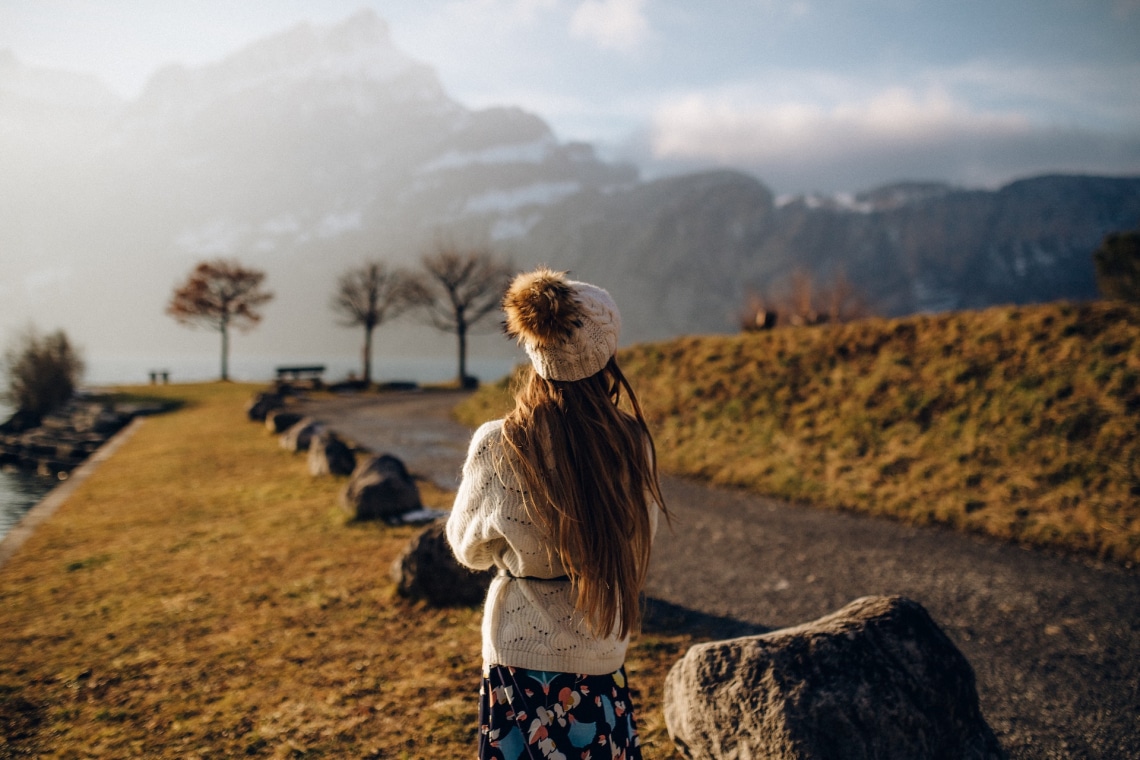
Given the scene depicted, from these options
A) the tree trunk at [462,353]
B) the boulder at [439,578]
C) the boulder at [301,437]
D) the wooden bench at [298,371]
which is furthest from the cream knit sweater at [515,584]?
the wooden bench at [298,371]

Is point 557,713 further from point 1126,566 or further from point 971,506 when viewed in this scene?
point 971,506

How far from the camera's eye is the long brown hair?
6.68 ft

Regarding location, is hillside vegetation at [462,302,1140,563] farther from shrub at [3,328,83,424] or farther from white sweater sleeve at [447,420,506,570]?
shrub at [3,328,83,424]

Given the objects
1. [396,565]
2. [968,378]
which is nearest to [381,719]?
[396,565]

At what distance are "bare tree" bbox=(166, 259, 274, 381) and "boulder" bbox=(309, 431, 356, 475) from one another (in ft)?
121

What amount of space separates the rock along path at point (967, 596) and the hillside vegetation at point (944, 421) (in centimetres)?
71

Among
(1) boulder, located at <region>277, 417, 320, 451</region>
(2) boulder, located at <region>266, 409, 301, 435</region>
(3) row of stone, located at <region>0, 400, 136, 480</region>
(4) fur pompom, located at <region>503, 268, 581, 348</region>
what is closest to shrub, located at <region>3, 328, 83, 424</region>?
(3) row of stone, located at <region>0, 400, 136, 480</region>

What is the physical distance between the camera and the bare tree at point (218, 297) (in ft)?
148

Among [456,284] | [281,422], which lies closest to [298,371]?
[456,284]

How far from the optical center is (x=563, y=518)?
6.64 feet

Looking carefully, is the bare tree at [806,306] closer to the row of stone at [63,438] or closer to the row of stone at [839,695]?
the row of stone at [839,695]

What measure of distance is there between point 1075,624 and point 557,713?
5.34 m

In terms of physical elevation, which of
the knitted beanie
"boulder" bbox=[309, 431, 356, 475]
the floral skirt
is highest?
the knitted beanie

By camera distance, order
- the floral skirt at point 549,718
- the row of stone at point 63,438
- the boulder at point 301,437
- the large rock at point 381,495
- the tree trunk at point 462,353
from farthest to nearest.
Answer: the tree trunk at point 462,353, the row of stone at point 63,438, the boulder at point 301,437, the large rock at point 381,495, the floral skirt at point 549,718
